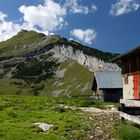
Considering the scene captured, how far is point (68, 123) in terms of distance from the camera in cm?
3072

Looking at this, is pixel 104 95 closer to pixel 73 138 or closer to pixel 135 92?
pixel 135 92

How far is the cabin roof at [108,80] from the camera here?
9400 centimetres

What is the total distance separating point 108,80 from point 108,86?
2627mm

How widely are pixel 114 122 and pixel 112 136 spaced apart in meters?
6.26

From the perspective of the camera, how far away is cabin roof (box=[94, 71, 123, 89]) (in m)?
94.0

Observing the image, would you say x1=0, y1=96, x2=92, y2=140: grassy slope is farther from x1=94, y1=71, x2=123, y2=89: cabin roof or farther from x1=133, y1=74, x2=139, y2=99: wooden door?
x1=94, y1=71, x2=123, y2=89: cabin roof

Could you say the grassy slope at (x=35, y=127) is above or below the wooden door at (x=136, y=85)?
below

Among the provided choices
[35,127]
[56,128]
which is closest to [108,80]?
[56,128]

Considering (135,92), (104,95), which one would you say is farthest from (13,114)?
(104,95)

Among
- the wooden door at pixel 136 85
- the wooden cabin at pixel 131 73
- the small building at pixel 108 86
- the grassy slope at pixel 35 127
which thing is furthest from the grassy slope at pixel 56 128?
the small building at pixel 108 86

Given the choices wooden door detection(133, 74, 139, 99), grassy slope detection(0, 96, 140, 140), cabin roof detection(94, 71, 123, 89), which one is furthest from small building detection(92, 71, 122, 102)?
grassy slope detection(0, 96, 140, 140)

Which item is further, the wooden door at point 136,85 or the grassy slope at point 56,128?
the wooden door at point 136,85

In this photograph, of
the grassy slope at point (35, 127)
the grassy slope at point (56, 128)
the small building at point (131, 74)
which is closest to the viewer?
the grassy slope at point (56, 128)

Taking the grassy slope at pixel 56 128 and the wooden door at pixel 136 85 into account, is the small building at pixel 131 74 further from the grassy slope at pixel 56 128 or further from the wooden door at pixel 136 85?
the grassy slope at pixel 56 128
